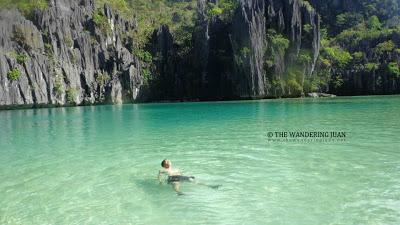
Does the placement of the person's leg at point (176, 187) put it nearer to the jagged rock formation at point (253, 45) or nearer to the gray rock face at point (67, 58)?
the gray rock face at point (67, 58)

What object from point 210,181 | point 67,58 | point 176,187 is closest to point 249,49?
point 67,58

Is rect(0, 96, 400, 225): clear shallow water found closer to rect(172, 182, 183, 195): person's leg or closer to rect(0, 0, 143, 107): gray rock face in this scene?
rect(172, 182, 183, 195): person's leg

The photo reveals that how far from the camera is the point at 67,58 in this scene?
7238cm

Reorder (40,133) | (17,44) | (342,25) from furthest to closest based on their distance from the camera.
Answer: (342,25) → (17,44) → (40,133)

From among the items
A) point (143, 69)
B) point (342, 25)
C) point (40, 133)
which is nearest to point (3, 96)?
point (143, 69)

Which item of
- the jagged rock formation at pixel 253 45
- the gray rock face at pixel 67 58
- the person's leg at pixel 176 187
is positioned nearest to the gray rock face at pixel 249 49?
the jagged rock formation at pixel 253 45

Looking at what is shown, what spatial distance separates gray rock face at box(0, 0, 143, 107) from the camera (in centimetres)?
6378

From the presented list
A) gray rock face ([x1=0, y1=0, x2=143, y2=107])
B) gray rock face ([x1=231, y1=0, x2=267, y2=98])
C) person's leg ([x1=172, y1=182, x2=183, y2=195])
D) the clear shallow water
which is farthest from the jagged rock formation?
person's leg ([x1=172, y1=182, x2=183, y2=195])

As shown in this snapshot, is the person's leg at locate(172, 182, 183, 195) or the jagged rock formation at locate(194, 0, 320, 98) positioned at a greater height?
the jagged rock formation at locate(194, 0, 320, 98)

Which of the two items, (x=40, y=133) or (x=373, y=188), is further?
(x=40, y=133)

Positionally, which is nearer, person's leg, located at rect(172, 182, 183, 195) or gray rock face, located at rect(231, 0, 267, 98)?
person's leg, located at rect(172, 182, 183, 195)

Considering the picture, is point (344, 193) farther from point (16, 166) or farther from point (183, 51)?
point (183, 51)

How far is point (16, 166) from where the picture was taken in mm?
13477

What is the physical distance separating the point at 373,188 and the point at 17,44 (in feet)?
218
